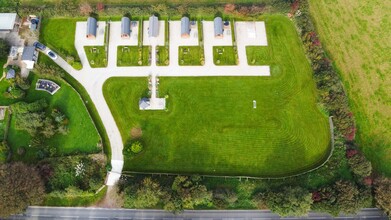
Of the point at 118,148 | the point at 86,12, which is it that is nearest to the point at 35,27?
the point at 86,12

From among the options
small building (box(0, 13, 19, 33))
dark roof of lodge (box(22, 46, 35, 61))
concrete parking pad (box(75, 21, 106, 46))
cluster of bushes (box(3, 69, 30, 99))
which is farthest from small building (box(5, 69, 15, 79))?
concrete parking pad (box(75, 21, 106, 46))

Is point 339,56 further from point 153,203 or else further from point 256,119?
point 153,203

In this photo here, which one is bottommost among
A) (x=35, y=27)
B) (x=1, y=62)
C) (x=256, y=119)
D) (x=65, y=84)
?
(x=256, y=119)

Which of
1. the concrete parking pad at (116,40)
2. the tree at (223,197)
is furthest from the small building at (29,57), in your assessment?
the tree at (223,197)

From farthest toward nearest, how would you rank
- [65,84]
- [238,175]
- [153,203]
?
[65,84] → [238,175] → [153,203]

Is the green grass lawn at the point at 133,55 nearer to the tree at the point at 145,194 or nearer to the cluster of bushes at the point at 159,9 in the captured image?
the cluster of bushes at the point at 159,9

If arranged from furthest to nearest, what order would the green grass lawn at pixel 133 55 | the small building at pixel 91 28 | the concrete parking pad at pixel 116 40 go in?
the concrete parking pad at pixel 116 40
the small building at pixel 91 28
the green grass lawn at pixel 133 55
